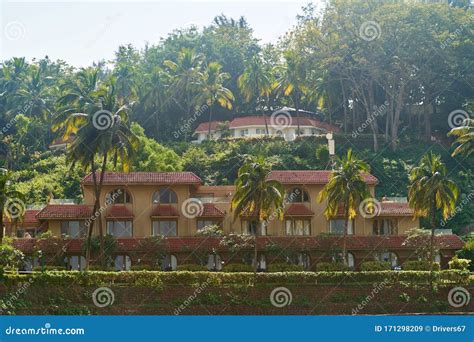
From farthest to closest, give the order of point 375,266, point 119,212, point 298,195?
point 298,195
point 119,212
point 375,266

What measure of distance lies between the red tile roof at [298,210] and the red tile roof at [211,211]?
16.0 ft

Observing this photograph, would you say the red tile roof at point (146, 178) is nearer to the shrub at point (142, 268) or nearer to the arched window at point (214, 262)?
the arched window at point (214, 262)

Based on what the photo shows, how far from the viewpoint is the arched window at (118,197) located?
6097cm

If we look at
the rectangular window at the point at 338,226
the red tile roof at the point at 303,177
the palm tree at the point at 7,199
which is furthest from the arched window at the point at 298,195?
the palm tree at the point at 7,199

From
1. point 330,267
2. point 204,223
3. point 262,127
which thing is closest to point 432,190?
point 330,267

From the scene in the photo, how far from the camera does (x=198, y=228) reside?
6147cm

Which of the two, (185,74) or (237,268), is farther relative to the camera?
(185,74)

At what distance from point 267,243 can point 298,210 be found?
5101 millimetres

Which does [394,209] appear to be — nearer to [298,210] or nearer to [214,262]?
[298,210]

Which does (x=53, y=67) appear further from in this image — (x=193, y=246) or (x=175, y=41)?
(x=193, y=246)

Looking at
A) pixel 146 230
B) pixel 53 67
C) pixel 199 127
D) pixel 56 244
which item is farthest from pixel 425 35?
pixel 53 67

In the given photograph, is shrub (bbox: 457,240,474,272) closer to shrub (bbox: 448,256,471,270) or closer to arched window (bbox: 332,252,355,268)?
shrub (bbox: 448,256,471,270)

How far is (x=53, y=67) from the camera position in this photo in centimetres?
11162

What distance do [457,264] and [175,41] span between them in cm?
6365
